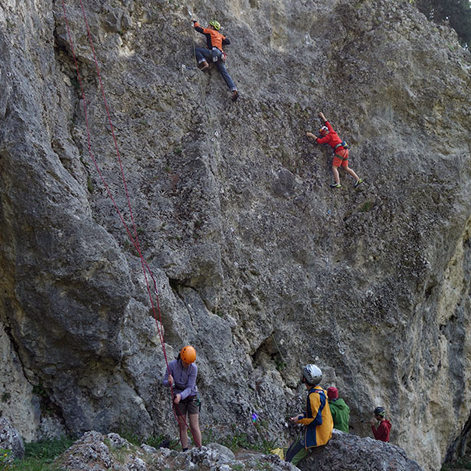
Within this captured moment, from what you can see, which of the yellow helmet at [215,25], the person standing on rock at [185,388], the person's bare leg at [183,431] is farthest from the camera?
the yellow helmet at [215,25]

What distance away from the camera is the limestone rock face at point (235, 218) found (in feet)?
20.1

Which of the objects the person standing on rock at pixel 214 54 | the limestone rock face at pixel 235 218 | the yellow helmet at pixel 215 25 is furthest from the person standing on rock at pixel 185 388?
the yellow helmet at pixel 215 25

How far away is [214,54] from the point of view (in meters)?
10.3

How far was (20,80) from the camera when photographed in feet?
20.2

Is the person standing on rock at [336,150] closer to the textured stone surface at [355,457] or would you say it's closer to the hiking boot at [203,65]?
the hiking boot at [203,65]

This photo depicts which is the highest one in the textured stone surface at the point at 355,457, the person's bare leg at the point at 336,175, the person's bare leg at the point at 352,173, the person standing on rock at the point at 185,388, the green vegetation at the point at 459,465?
the person's bare leg at the point at 352,173

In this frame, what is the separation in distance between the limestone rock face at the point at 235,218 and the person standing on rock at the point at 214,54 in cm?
22

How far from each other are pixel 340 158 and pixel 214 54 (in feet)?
12.1

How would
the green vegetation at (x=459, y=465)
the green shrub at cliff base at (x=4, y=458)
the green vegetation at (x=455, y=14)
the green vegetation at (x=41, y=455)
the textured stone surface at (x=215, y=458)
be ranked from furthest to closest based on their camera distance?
the green vegetation at (x=455, y=14), the green vegetation at (x=459, y=465), the textured stone surface at (x=215, y=458), the green vegetation at (x=41, y=455), the green shrub at cliff base at (x=4, y=458)

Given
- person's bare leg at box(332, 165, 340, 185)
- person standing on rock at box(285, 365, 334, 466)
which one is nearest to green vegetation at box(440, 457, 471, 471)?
person's bare leg at box(332, 165, 340, 185)

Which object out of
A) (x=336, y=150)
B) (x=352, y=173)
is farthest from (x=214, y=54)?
(x=352, y=173)

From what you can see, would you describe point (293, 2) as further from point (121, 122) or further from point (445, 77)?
point (121, 122)

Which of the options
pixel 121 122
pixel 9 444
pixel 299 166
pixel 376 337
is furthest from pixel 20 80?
pixel 376 337

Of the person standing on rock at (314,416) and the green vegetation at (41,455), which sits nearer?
the green vegetation at (41,455)
